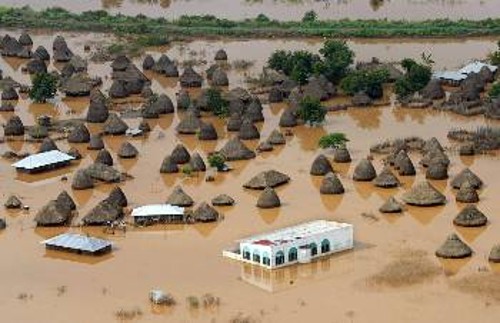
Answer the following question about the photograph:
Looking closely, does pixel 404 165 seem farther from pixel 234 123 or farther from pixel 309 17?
pixel 309 17

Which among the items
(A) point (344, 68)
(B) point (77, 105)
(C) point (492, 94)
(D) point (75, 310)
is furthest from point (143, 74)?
(D) point (75, 310)

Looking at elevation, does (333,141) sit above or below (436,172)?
above

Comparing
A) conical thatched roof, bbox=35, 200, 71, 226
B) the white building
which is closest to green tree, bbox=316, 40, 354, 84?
conical thatched roof, bbox=35, 200, 71, 226

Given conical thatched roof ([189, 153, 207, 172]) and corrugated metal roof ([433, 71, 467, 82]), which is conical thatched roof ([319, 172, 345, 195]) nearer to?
conical thatched roof ([189, 153, 207, 172])

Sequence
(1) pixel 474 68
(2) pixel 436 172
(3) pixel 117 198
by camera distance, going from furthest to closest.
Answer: (1) pixel 474 68 → (2) pixel 436 172 → (3) pixel 117 198

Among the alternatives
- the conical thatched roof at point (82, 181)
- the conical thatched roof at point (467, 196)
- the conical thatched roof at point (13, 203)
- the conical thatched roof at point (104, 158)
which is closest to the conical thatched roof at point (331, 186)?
the conical thatched roof at point (467, 196)

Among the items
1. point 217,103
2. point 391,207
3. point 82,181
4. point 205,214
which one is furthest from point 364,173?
point 217,103

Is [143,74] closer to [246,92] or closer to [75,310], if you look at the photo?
[246,92]
